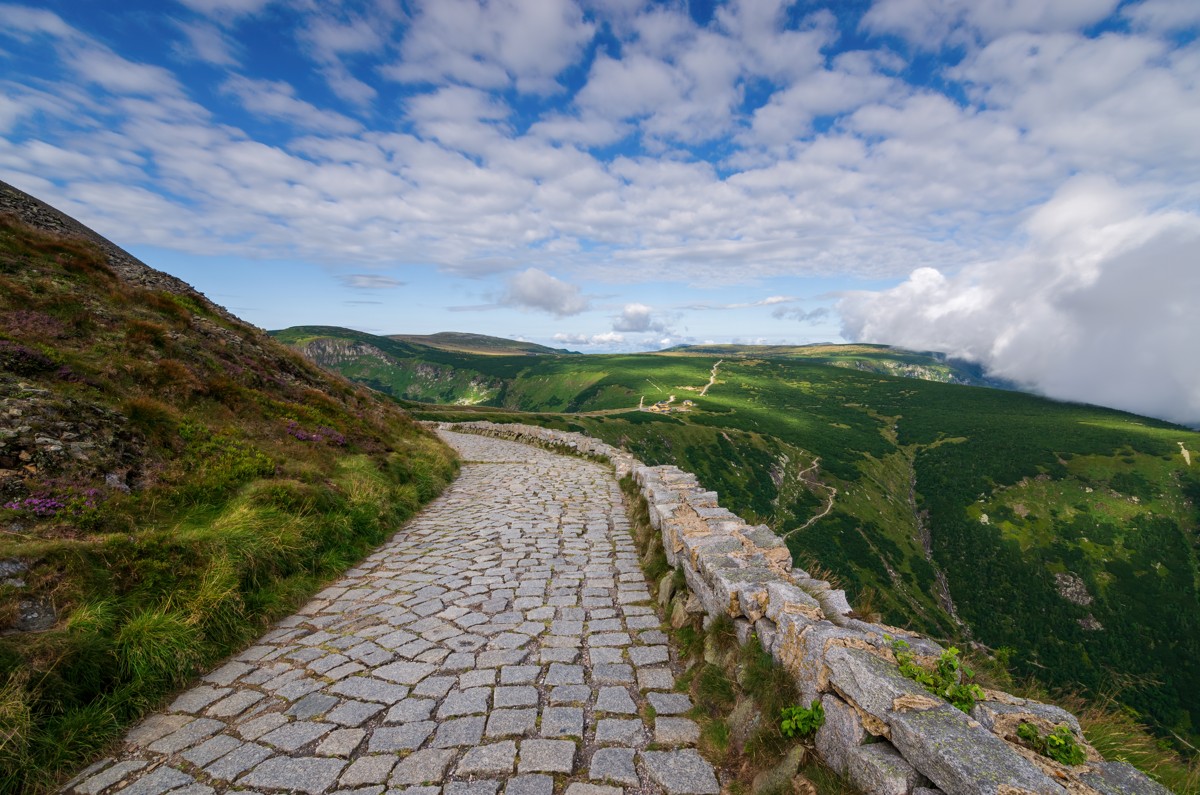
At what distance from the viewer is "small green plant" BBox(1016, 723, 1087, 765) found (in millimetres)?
2990

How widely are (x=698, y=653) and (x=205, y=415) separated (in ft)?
39.0

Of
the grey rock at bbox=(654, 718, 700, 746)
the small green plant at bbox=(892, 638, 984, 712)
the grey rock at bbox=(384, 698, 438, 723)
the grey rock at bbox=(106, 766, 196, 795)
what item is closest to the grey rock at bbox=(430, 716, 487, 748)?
the grey rock at bbox=(384, 698, 438, 723)

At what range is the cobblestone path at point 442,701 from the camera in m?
3.76

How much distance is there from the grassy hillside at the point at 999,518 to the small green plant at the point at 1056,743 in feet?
185

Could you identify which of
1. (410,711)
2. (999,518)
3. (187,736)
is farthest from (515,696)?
(999,518)

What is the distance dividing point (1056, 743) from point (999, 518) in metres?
136

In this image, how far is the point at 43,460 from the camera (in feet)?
22.2

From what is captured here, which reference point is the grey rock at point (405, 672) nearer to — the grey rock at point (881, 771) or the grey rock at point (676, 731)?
the grey rock at point (676, 731)

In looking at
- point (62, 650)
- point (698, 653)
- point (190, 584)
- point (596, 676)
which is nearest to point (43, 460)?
point (190, 584)

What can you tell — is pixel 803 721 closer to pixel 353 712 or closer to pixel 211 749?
pixel 353 712

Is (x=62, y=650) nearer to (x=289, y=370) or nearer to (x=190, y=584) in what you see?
(x=190, y=584)

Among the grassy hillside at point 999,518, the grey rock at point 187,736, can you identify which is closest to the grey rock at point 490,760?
the grey rock at point 187,736

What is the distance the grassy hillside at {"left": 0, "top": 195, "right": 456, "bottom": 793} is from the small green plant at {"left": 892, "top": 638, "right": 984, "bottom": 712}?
22.0 ft

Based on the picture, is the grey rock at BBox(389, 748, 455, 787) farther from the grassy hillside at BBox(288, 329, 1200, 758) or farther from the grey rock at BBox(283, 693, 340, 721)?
the grassy hillside at BBox(288, 329, 1200, 758)
